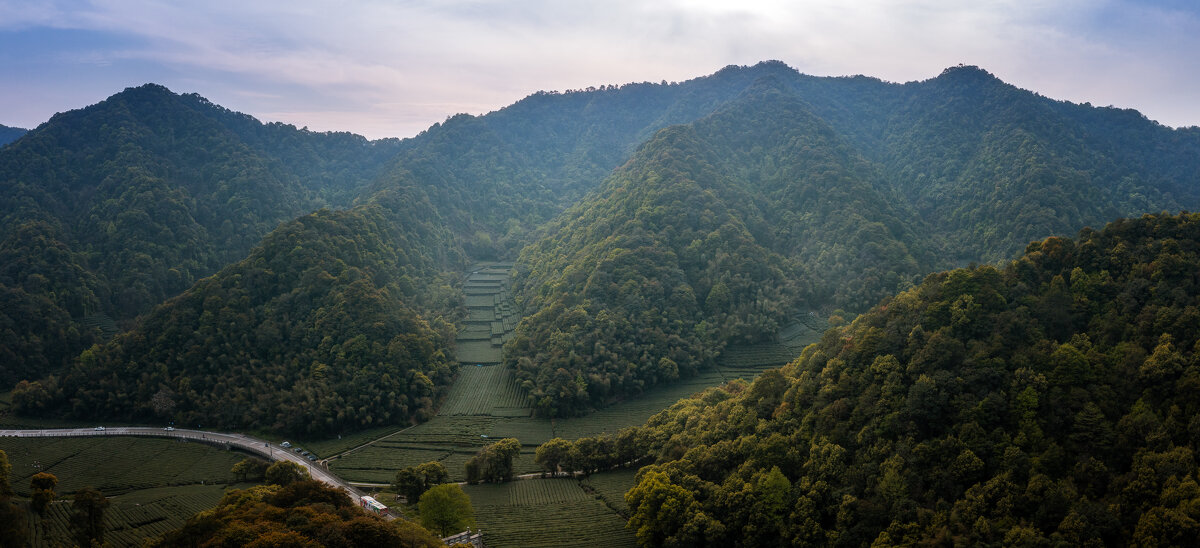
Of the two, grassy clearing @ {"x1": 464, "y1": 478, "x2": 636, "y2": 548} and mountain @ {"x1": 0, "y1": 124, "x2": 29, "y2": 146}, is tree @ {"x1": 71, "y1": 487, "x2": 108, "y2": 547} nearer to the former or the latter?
grassy clearing @ {"x1": 464, "y1": 478, "x2": 636, "y2": 548}

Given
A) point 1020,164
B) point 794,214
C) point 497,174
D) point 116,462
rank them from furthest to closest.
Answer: point 497,174 → point 794,214 → point 1020,164 → point 116,462

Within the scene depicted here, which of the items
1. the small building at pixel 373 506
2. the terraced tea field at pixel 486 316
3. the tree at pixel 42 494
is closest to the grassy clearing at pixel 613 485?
the small building at pixel 373 506

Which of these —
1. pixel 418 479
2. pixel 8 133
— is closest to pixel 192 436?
pixel 418 479

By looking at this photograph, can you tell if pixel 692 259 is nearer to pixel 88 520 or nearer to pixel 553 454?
pixel 553 454

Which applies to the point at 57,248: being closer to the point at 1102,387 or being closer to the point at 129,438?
the point at 129,438

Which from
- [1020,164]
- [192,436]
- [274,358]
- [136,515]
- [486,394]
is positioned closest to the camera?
[136,515]

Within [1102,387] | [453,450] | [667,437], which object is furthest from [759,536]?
[453,450]
